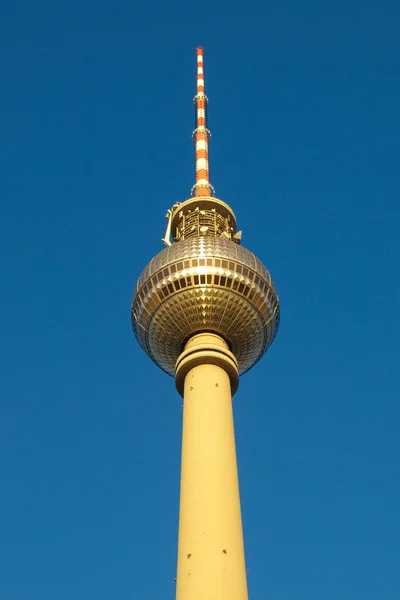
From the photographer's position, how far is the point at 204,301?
143 feet

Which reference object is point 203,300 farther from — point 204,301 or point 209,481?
point 209,481

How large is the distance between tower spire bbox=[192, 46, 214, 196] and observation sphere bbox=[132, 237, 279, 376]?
10.1 m

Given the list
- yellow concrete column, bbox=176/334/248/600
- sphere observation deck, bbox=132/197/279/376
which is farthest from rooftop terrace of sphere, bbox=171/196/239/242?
yellow concrete column, bbox=176/334/248/600

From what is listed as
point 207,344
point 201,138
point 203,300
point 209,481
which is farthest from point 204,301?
point 201,138

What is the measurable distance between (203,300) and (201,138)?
20.7m

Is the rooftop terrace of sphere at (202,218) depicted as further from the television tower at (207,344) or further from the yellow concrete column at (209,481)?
the yellow concrete column at (209,481)

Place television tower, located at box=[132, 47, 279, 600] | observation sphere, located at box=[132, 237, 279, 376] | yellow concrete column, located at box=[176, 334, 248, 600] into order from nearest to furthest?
1. yellow concrete column, located at box=[176, 334, 248, 600]
2. television tower, located at box=[132, 47, 279, 600]
3. observation sphere, located at box=[132, 237, 279, 376]

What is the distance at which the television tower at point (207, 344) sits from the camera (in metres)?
33.9

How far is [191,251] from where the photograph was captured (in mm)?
45125

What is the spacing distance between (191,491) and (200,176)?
2729 centimetres

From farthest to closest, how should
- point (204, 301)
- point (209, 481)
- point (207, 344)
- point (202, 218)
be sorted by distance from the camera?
point (202, 218) < point (204, 301) < point (207, 344) < point (209, 481)

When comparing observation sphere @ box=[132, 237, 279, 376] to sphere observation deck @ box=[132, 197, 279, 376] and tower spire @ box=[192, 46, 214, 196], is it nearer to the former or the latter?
sphere observation deck @ box=[132, 197, 279, 376]

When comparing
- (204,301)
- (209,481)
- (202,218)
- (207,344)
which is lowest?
(209,481)

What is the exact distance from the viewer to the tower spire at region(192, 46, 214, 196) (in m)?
55.8
